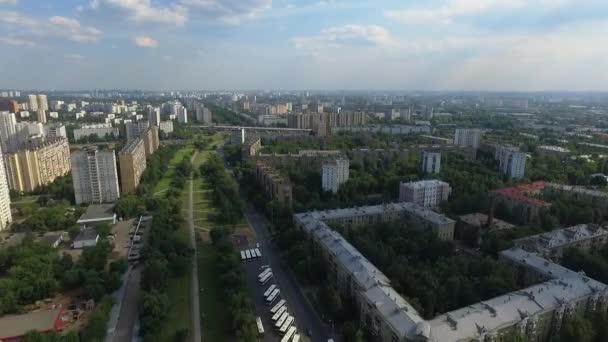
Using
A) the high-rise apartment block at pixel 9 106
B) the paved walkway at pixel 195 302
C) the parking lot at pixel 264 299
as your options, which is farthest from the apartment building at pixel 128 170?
the high-rise apartment block at pixel 9 106

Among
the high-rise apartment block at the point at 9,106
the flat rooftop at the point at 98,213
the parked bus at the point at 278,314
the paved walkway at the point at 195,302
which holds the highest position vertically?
the high-rise apartment block at the point at 9,106

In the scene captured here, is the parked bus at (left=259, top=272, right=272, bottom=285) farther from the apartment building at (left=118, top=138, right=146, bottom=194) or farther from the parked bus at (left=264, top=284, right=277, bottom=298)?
the apartment building at (left=118, top=138, right=146, bottom=194)

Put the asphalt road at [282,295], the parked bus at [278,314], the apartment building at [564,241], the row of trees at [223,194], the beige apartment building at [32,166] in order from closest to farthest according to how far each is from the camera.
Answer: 1. the asphalt road at [282,295]
2. the parked bus at [278,314]
3. the apartment building at [564,241]
4. the row of trees at [223,194]
5. the beige apartment building at [32,166]

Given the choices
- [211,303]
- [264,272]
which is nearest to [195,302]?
[211,303]

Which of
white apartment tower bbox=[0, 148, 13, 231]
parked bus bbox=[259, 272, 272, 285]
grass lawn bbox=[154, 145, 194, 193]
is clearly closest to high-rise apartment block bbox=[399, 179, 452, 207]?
parked bus bbox=[259, 272, 272, 285]

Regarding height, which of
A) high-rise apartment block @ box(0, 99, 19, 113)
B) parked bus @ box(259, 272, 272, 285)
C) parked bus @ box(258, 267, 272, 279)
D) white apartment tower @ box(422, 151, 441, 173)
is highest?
high-rise apartment block @ box(0, 99, 19, 113)

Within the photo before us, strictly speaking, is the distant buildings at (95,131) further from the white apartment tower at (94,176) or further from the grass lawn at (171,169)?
the white apartment tower at (94,176)

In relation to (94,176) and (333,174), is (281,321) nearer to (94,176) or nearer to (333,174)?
(333,174)
